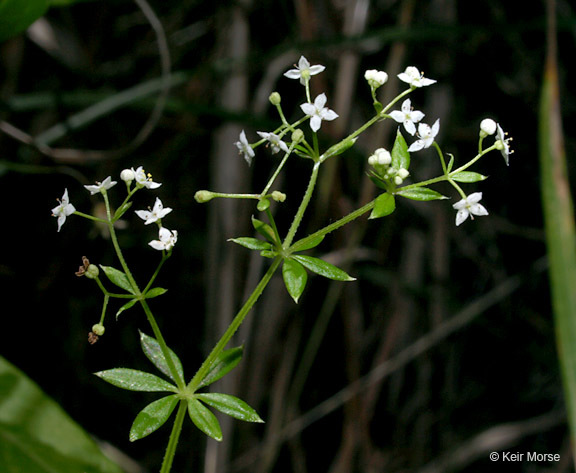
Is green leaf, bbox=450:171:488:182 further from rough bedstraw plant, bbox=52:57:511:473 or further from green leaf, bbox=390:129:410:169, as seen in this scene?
green leaf, bbox=390:129:410:169

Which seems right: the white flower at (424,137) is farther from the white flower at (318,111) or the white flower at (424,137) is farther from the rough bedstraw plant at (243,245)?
the white flower at (318,111)

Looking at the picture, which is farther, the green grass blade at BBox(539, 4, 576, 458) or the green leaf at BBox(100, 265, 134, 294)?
the green grass blade at BBox(539, 4, 576, 458)

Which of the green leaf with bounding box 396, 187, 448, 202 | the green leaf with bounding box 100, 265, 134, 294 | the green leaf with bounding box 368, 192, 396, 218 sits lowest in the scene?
the green leaf with bounding box 100, 265, 134, 294

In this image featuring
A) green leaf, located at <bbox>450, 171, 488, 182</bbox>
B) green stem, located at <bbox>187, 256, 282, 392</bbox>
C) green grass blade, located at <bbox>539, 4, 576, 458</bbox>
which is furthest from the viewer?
green grass blade, located at <bbox>539, 4, 576, 458</bbox>

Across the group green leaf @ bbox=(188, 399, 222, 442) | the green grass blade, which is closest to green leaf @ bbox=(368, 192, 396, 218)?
green leaf @ bbox=(188, 399, 222, 442)

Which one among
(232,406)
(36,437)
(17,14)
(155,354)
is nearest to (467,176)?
(232,406)

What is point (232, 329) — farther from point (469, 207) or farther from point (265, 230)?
point (469, 207)

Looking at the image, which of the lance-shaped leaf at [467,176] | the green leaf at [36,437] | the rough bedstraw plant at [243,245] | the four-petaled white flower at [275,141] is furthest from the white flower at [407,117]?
the green leaf at [36,437]

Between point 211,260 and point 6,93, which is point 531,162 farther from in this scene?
point 6,93
